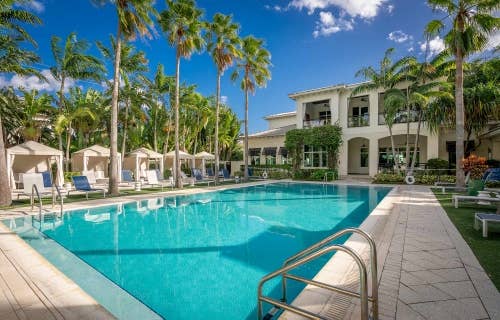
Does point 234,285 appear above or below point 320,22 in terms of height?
below

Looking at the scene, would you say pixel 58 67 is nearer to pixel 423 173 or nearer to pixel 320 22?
pixel 320 22

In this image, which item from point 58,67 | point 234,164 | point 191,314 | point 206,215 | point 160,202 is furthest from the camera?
point 234,164

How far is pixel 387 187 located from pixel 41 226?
19399mm

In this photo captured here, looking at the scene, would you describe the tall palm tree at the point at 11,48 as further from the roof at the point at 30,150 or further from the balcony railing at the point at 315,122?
the balcony railing at the point at 315,122

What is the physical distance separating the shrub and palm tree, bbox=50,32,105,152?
24.1 metres

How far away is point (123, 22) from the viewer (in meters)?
13.1

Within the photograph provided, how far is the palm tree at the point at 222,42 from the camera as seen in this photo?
20.2 meters

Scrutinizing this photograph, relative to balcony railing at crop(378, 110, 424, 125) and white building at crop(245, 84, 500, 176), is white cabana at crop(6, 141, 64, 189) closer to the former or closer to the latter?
white building at crop(245, 84, 500, 176)

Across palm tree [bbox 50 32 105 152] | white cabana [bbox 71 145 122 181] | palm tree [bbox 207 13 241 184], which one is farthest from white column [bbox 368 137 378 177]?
palm tree [bbox 50 32 105 152]

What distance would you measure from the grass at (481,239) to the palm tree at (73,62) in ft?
77.3

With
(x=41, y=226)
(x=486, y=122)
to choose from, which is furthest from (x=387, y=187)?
(x=41, y=226)

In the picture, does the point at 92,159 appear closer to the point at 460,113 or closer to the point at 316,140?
the point at 316,140

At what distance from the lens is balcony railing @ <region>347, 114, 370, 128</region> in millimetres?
23614

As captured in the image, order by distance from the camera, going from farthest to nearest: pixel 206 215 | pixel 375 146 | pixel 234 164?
pixel 234 164
pixel 375 146
pixel 206 215
